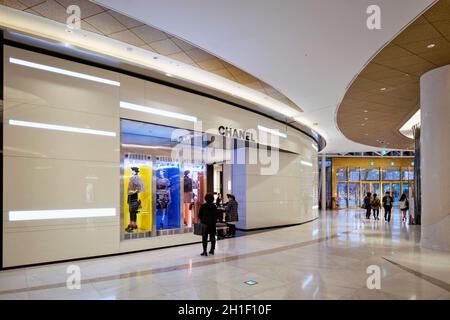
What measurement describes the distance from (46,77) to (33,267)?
3.86 meters

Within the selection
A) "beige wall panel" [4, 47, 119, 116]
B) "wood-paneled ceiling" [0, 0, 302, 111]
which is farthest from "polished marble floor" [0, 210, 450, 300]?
"wood-paneled ceiling" [0, 0, 302, 111]

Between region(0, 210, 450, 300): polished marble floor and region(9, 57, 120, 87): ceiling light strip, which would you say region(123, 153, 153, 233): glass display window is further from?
region(9, 57, 120, 87): ceiling light strip

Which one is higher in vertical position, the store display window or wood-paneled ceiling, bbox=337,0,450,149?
wood-paneled ceiling, bbox=337,0,450,149

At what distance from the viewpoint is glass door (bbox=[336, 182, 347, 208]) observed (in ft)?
95.5

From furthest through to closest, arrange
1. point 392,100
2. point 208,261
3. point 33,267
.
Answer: point 392,100 → point 208,261 → point 33,267

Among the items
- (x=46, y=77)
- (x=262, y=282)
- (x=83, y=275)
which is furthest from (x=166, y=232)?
(x=46, y=77)

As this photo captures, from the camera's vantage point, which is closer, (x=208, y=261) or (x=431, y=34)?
(x=431, y=34)

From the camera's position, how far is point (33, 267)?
6035mm

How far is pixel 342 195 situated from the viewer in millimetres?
29234

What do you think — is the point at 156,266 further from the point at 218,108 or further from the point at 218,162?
the point at 218,162

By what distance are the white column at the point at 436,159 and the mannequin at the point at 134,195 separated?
25.4 ft

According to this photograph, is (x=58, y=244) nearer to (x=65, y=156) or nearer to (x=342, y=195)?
(x=65, y=156)

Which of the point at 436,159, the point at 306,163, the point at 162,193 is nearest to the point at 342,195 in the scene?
the point at 306,163

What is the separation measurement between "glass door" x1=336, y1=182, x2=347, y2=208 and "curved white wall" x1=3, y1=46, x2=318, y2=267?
23.7 m
